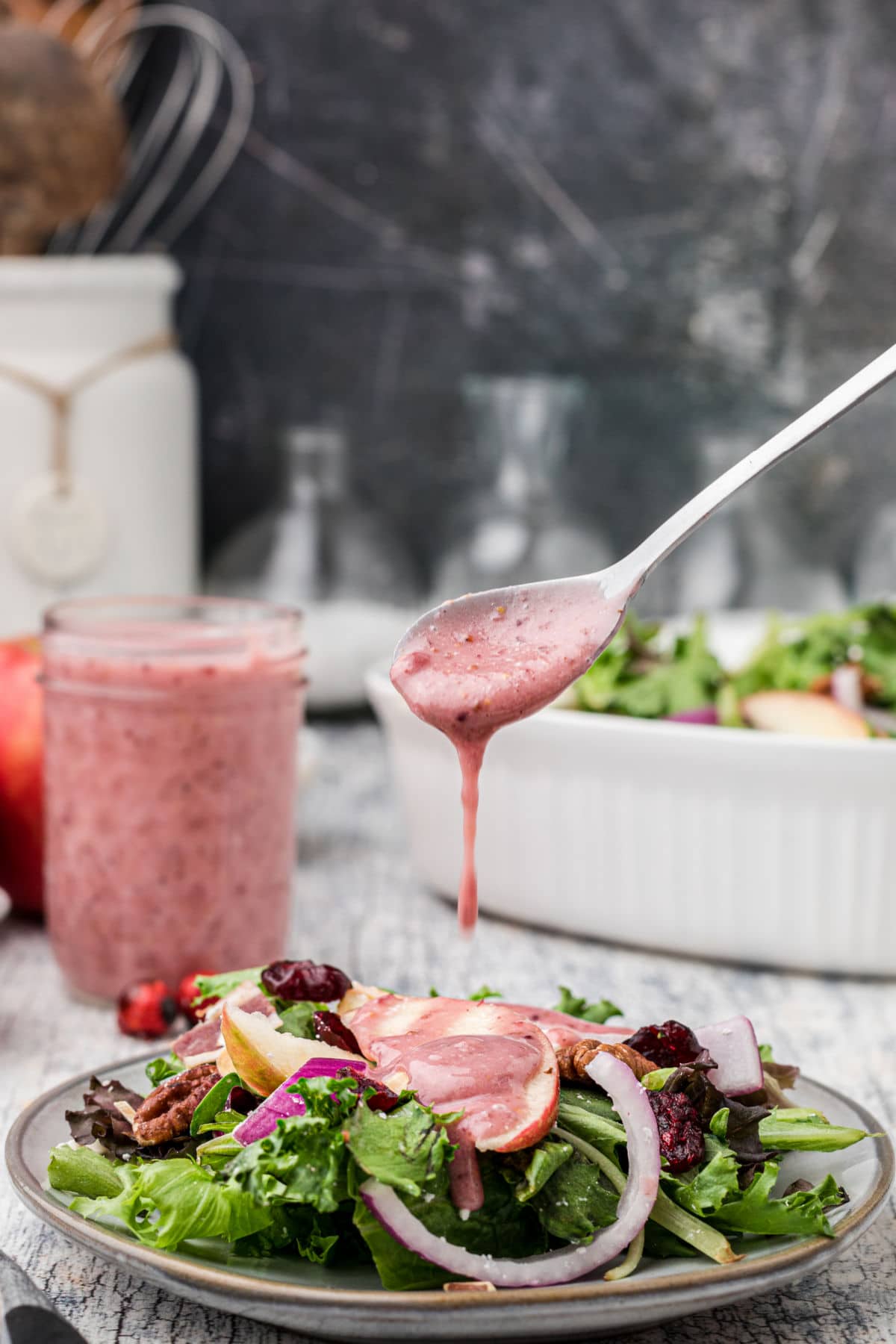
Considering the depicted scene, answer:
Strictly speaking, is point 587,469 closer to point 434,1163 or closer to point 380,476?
point 380,476

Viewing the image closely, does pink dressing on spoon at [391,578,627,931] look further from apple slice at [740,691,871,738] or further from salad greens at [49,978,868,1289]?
apple slice at [740,691,871,738]

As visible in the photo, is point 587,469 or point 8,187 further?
point 587,469

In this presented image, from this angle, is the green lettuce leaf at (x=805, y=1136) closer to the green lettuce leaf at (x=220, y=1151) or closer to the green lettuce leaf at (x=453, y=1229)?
the green lettuce leaf at (x=453, y=1229)

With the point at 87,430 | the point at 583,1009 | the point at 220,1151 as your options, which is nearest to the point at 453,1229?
the point at 220,1151

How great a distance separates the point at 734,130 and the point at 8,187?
1.31 m

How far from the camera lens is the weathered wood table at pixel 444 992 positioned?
93cm

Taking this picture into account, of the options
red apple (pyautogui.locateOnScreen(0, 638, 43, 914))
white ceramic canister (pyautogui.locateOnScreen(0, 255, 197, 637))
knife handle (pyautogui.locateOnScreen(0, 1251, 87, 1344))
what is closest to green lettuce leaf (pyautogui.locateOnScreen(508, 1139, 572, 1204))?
knife handle (pyautogui.locateOnScreen(0, 1251, 87, 1344))

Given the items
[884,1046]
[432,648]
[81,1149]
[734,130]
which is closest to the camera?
[81,1149]

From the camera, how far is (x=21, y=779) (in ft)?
5.53

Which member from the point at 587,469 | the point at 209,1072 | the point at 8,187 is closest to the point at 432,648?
the point at 209,1072

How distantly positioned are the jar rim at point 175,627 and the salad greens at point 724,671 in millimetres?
361

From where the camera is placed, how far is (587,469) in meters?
3.04

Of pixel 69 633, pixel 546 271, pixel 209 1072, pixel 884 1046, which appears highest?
pixel 546 271

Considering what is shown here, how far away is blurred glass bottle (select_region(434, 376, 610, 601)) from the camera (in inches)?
117
